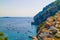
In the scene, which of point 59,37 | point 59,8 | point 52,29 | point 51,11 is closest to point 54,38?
point 59,37

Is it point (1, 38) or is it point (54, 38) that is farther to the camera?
point (54, 38)

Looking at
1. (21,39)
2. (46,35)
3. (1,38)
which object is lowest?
(21,39)

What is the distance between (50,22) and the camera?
86.4 feet

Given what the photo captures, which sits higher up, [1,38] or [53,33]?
[1,38]

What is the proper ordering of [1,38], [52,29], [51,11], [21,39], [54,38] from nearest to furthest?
[1,38], [54,38], [52,29], [21,39], [51,11]

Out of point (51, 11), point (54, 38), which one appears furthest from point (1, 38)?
point (51, 11)

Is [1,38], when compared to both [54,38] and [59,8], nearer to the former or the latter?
[54,38]

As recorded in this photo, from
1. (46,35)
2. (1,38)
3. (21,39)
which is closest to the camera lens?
(1,38)

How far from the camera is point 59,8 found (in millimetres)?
50812

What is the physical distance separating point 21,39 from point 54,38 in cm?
1103

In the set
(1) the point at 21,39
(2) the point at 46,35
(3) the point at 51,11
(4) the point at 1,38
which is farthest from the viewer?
(3) the point at 51,11

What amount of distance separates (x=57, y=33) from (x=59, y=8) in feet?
104

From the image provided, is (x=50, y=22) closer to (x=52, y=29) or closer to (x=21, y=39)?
(x=52, y=29)

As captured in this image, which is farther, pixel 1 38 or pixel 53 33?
pixel 53 33
